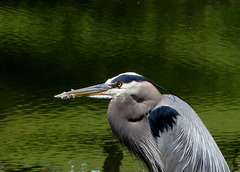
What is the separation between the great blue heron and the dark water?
396mm

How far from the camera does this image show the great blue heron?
A: 262 centimetres

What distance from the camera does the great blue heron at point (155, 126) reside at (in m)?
2.62

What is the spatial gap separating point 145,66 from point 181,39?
1354 millimetres

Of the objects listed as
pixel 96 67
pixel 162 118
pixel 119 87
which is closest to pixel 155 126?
pixel 162 118

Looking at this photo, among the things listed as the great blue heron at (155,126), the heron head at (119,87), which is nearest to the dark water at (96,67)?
the great blue heron at (155,126)

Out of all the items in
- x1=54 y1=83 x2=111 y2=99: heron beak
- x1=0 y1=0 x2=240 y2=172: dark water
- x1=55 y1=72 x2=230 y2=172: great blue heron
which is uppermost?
x1=54 y1=83 x2=111 y2=99: heron beak

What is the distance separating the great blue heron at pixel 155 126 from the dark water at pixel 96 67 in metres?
0.40

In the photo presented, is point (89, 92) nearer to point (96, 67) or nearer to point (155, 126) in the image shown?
point (155, 126)

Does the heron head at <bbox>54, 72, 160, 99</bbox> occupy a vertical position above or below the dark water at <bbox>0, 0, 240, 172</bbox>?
above

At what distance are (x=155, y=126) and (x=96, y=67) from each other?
276 centimetres

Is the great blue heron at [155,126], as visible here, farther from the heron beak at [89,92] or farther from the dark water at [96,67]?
the dark water at [96,67]

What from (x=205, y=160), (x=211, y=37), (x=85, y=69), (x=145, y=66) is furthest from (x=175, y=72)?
(x=205, y=160)

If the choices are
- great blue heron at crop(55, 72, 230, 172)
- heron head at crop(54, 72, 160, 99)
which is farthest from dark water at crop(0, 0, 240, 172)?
heron head at crop(54, 72, 160, 99)

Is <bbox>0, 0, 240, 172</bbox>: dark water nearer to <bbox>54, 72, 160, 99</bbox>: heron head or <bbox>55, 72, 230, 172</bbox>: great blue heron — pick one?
<bbox>55, 72, 230, 172</bbox>: great blue heron
